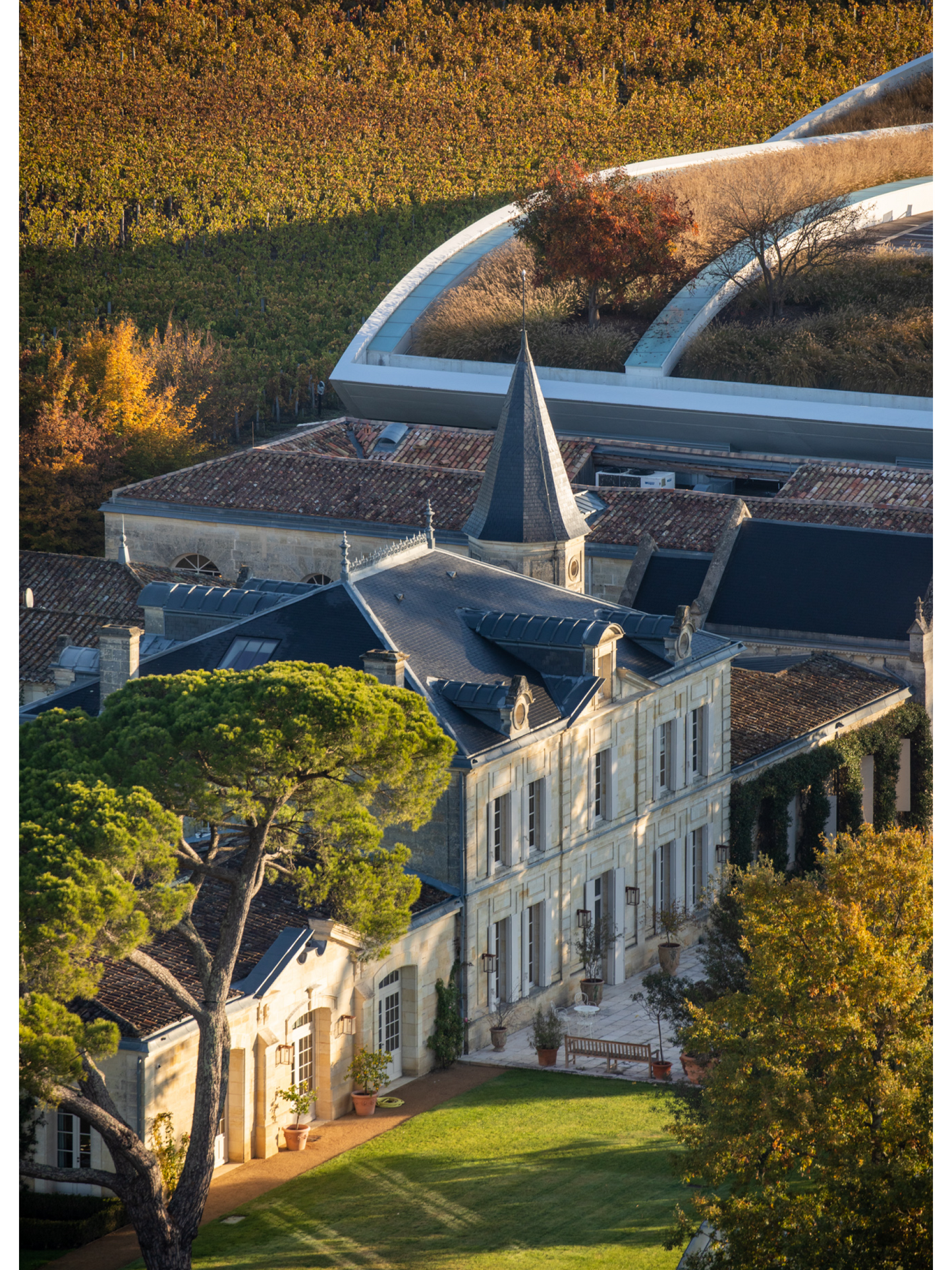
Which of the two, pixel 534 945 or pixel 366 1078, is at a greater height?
pixel 534 945

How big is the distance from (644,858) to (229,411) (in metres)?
52.5

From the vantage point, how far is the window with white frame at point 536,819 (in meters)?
48.2

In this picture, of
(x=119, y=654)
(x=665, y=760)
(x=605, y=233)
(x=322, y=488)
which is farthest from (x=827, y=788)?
(x=605, y=233)

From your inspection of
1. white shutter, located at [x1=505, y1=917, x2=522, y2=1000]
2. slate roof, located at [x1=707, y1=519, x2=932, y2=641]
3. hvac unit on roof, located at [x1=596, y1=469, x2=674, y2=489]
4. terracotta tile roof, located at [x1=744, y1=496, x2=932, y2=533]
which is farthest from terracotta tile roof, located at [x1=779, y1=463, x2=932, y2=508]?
white shutter, located at [x1=505, y1=917, x2=522, y2=1000]

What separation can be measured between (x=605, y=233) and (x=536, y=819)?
4638 centimetres

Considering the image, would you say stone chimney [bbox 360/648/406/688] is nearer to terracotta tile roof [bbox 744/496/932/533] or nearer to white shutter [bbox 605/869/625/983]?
white shutter [bbox 605/869/625/983]

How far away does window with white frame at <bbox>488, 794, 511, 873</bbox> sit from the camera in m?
46.8

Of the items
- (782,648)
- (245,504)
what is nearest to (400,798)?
(782,648)

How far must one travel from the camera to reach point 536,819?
4834cm

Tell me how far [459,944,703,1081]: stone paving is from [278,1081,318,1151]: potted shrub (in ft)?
17.4

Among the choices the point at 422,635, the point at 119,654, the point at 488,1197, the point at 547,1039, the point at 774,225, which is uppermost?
the point at 774,225

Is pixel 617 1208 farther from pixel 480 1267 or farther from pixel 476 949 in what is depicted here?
pixel 476 949

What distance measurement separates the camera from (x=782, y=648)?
6456 cm

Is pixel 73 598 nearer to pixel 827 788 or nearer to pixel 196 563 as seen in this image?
pixel 196 563
